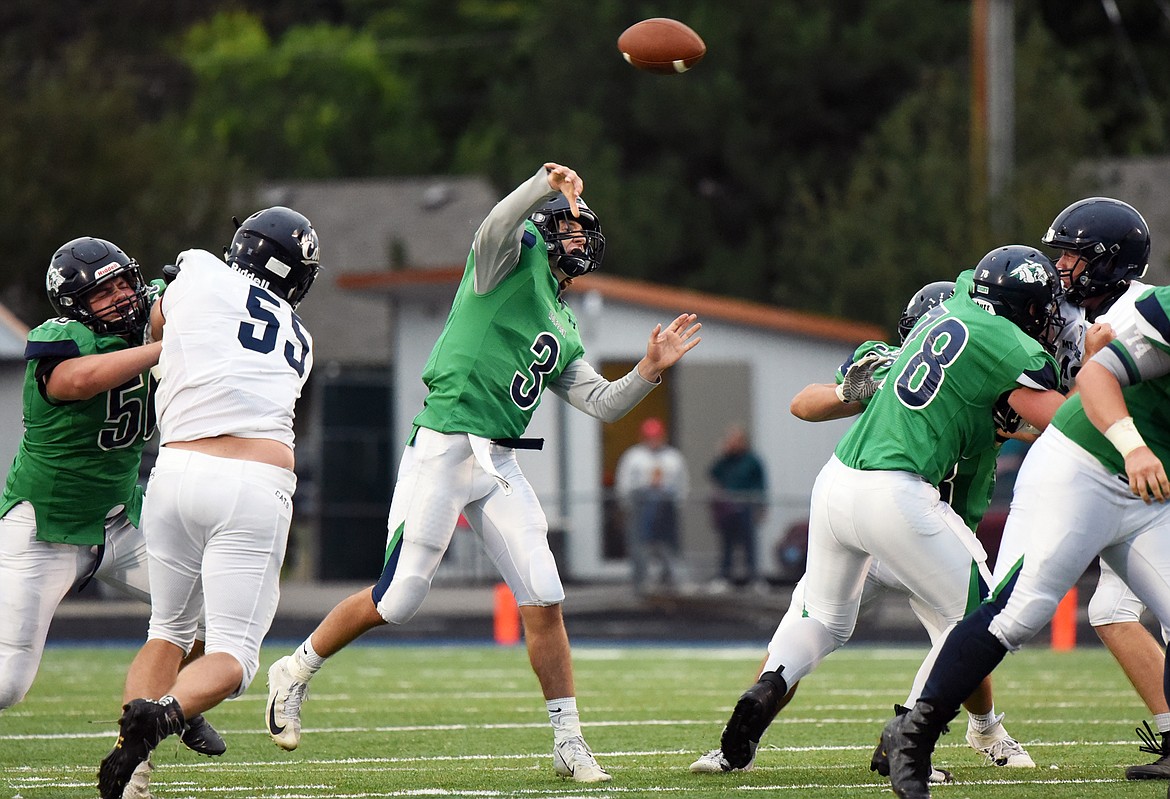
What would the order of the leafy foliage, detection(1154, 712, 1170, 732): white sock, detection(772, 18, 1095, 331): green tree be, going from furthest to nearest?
the leafy foliage
detection(772, 18, 1095, 331): green tree
detection(1154, 712, 1170, 732): white sock

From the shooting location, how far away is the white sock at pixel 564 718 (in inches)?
237

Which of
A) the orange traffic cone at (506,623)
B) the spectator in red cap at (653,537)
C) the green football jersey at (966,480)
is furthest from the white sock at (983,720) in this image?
the spectator in red cap at (653,537)

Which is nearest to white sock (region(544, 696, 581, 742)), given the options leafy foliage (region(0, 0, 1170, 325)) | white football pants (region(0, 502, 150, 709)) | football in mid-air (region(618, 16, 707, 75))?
white football pants (region(0, 502, 150, 709))

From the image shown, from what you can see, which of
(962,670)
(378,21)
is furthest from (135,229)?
(962,670)

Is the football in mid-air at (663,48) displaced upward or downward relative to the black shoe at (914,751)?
upward

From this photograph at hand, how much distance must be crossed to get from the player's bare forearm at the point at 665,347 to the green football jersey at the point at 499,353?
329mm

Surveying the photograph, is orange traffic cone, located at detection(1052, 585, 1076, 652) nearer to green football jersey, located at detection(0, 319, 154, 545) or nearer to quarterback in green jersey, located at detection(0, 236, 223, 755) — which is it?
quarterback in green jersey, located at detection(0, 236, 223, 755)

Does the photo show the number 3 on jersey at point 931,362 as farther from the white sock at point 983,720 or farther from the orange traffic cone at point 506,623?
the orange traffic cone at point 506,623

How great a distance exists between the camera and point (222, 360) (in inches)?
216

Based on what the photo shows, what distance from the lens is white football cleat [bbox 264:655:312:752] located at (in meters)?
6.20

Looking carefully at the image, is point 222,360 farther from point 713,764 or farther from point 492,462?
point 713,764

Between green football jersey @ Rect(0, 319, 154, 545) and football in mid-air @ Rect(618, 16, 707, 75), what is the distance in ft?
7.92

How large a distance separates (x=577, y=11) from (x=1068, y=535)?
24008mm

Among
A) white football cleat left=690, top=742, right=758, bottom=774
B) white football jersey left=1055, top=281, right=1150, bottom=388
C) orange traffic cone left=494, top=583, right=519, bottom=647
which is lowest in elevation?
orange traffic cone left=494, top=583, right=519, bottom=647
